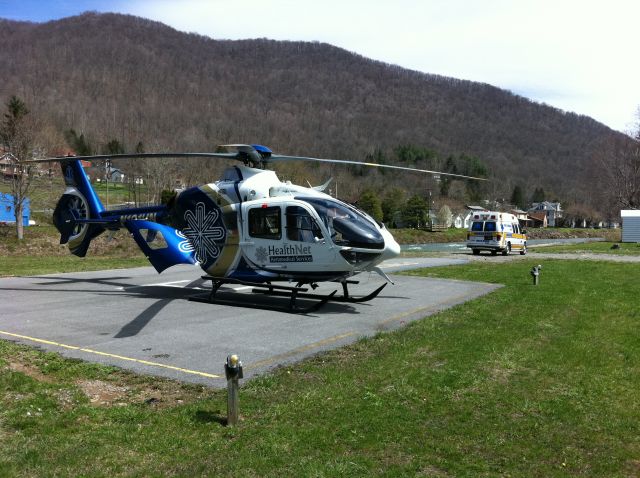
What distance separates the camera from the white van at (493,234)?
31922 millimetres

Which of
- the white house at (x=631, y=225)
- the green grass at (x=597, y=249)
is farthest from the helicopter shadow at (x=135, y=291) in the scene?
the white house at (x=631, y=225)

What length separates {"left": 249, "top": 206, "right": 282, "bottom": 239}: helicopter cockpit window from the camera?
1186cm

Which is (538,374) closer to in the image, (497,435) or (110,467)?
(497,435)

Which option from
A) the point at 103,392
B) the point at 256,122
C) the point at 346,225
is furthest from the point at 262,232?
the point at 256,122

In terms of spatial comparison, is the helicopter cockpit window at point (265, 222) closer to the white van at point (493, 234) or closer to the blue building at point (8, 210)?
the white van at point (493, 234)

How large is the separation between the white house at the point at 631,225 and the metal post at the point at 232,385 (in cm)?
5216

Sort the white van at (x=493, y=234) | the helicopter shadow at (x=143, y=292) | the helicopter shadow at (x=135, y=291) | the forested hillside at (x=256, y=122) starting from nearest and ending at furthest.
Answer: the helicopter shadow at (x=135, y=291), the helicopter shadow at (x=143, y=292), the white van at (x=493, y=234), the forested hillside at (x=256, y=122)

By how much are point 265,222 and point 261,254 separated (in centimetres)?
74

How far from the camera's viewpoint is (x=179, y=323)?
1020cm

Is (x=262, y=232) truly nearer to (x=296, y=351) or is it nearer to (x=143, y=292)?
(x=143, y=292)

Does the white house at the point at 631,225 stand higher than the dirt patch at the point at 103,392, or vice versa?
the white house at the point at 631,225

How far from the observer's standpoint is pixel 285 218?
11672mm

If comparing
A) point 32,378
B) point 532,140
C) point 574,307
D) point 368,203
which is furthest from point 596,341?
point 532,140

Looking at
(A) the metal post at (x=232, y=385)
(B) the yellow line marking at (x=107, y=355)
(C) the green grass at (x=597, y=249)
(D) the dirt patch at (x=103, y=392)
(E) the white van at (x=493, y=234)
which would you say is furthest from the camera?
(C) the green grass at (x=597, y=249)
